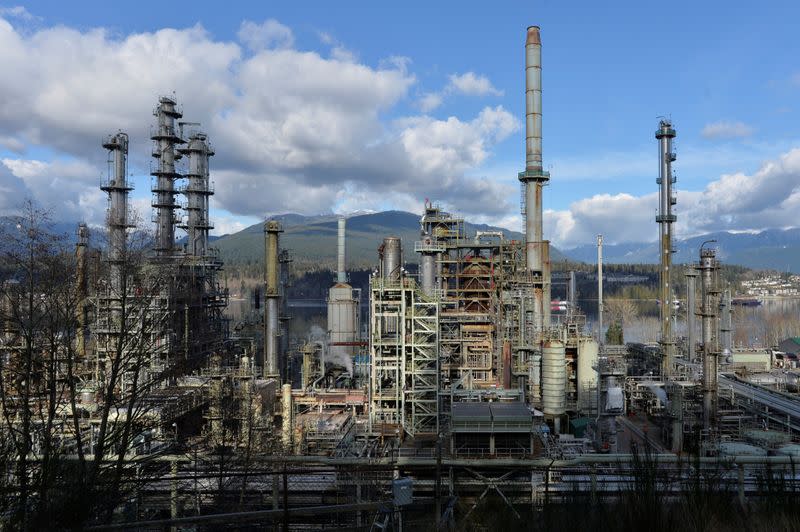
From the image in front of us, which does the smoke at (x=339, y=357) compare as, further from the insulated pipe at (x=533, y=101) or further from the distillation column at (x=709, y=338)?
the distillation column at (x=709, y=338)

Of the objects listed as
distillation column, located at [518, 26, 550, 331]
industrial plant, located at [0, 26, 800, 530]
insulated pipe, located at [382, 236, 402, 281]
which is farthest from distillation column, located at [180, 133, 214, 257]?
distillation column, located at [518, 26, 550, 331]

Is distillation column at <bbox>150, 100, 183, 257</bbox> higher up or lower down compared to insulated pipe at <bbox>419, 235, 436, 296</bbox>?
higher up

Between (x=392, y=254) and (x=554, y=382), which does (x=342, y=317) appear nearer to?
(x=392, y=254)

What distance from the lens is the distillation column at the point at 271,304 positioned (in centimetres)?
2958

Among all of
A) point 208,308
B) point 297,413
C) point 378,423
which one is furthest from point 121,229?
point 378,423

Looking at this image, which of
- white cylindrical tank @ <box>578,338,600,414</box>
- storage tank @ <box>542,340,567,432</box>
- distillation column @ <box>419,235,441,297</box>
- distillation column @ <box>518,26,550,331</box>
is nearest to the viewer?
storage tank @ <box>542,340,567,432</box>

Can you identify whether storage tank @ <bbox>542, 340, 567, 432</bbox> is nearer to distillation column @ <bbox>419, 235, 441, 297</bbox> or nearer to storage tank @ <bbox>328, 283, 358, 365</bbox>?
distillation column @ <bbox>419, 235, 441, 297</bbox>

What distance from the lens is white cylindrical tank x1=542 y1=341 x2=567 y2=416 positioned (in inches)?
888

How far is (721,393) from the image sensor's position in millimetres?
27391

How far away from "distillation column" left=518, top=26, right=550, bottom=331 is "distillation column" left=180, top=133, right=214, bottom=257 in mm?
18045

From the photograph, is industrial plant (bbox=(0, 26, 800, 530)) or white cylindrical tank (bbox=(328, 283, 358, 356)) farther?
white cylindrical tank (bbox=(328, 283, 358, 356))

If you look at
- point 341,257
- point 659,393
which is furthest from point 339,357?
point 659,393

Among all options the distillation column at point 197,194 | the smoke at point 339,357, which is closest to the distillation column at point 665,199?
the smoke at point 339,357

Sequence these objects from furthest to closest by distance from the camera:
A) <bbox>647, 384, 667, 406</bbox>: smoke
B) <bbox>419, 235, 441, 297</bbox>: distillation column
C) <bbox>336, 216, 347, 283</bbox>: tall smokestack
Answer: <bbox>336, 216, 347, 283</bbox>: tall smokestack → <bbox>419, 235, 441, 297</bbox>: distillation column → <bbox>647, 384, 667, 406</bbox>: smoke
